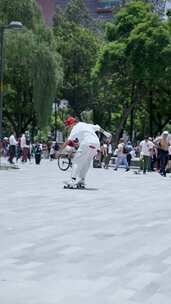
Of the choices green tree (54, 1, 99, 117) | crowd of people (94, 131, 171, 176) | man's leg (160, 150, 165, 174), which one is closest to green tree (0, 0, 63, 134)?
crowd of people (94, 131, 171, 176)

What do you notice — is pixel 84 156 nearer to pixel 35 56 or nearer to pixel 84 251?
pixel 84 251

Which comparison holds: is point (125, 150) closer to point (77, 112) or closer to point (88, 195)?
point (88, 195)

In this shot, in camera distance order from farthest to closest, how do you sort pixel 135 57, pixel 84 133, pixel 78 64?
pixel 78 64, pixel 135 57, pixel 84 133

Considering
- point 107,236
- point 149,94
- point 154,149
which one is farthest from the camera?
point 149,94

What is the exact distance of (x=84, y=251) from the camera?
24.5 feet

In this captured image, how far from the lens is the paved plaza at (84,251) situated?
5.59 metres

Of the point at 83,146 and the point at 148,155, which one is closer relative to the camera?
the point at 83,146

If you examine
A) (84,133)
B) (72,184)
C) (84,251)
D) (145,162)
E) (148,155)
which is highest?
(84,133)

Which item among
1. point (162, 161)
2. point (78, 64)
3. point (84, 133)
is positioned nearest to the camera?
point (84, 133)

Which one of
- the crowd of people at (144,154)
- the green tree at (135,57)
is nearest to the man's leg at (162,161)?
the crowd of people at (144,154)

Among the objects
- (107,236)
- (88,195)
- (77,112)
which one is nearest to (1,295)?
(107,236)

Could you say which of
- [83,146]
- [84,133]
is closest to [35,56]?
[84,133]

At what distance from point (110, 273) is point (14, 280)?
3.11 ft

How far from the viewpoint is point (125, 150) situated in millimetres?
34281
